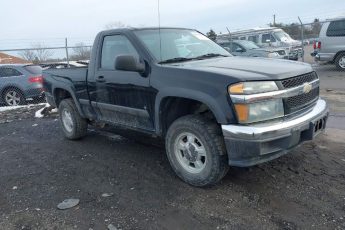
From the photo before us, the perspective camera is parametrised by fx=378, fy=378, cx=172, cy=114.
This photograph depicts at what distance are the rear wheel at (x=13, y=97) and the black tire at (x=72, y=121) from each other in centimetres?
626

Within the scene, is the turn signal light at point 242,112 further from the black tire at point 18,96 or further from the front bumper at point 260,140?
the black tire at point 18,96

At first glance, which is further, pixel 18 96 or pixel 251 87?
pixel 18 96

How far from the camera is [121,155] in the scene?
18.9 ft

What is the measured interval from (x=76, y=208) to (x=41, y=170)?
5.15 feet

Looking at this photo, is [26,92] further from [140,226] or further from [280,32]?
[280,32]

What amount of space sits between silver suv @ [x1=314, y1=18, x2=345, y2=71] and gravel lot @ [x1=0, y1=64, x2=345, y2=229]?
932cm

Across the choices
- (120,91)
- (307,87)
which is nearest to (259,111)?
(307,87)

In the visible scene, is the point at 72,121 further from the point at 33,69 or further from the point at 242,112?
the point at 33,69

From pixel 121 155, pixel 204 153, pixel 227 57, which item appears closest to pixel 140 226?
pixel 204 153

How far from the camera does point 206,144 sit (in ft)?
13.3

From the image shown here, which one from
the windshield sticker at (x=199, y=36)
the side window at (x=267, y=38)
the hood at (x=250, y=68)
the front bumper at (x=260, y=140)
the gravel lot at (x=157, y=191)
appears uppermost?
the windshield sticker at (x=199, y=36)

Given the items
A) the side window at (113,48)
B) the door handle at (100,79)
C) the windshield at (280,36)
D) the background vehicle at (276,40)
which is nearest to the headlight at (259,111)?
the side window at (113,48)

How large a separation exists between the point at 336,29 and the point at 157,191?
12.7 meters

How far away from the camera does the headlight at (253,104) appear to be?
371 cm
